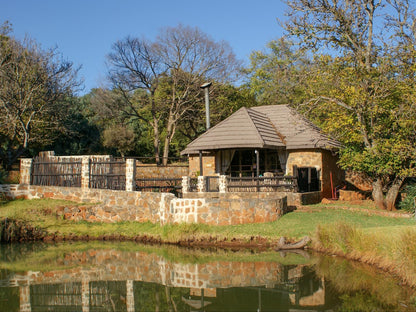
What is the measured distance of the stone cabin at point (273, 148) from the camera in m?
21.5

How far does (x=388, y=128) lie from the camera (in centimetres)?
1825

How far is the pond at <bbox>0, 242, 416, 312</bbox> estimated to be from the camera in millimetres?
8344

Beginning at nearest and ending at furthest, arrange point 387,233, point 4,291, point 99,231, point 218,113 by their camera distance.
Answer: point 4,291
point 387,233
point 99,231
point 218,113

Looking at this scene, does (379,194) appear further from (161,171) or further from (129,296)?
(161,171)

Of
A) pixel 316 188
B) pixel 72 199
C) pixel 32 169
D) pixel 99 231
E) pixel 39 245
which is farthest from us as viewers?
pixel 316 188

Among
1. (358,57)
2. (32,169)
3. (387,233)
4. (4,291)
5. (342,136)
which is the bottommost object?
(4,291)

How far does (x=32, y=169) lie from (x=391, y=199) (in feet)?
50.5

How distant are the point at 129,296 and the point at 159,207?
6.60 m

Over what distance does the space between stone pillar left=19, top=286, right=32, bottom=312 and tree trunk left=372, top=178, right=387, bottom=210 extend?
548 inches

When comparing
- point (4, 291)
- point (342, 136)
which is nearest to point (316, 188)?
point (342, 136)

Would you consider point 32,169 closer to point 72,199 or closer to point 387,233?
point 72,199

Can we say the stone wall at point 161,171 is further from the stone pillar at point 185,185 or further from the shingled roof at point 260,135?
the stone pillar at point 185,185

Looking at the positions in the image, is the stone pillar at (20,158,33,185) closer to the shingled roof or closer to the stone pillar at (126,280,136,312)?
the shingled roof

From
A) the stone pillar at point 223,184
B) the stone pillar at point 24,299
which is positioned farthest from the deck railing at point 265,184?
the stone pillar at point 24,299
